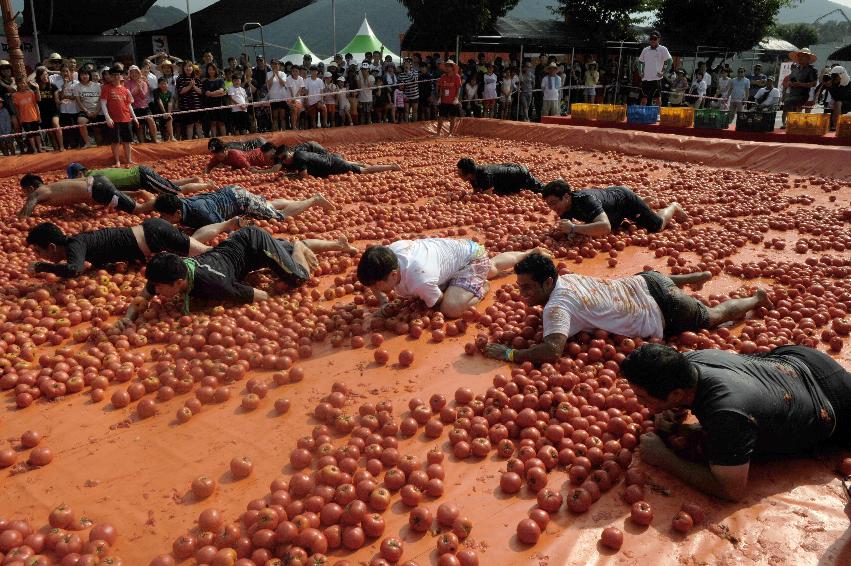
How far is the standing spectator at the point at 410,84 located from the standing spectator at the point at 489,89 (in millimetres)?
2196

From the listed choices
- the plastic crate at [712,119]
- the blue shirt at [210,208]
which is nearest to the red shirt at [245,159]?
the blue shirt at [210,208]

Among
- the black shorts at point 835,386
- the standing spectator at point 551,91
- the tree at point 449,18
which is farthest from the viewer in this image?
the tree at point 449,18

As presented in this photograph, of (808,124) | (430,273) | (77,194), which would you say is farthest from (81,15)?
(808,124)

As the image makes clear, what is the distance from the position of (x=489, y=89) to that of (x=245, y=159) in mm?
9507

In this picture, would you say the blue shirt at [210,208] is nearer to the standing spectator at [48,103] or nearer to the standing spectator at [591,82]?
the standing spectator at [48,103]

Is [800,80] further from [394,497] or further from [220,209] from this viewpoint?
[394,497]

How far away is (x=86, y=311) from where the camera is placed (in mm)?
5781

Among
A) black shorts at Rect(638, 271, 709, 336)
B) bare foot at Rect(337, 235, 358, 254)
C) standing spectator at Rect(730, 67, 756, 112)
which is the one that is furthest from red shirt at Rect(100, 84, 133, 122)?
standing spectator at Rect(730, 67, 756, 112)

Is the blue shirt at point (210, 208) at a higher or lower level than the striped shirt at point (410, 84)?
lower

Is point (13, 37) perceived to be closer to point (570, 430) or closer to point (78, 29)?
point (78, 29)

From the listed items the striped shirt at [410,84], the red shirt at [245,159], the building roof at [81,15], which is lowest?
the red shirt at [245,159]

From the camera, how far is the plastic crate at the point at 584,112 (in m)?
17.1

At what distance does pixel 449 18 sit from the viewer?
981 inches

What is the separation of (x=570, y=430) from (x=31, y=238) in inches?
221
